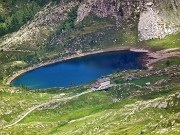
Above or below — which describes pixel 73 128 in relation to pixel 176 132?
below

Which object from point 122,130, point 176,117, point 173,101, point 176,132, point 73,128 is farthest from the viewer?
point 73,128

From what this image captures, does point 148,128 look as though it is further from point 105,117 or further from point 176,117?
point 105,117

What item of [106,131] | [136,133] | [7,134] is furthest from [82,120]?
[136,133]

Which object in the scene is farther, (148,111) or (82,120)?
(82,120)

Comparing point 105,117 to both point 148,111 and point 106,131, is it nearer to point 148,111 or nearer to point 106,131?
point 148,111

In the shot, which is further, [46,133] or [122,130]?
[46,133]

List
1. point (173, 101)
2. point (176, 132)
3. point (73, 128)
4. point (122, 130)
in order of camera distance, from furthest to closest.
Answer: point (73, 128) < point (173, 101) < point (122, 130) < point (176, 132)

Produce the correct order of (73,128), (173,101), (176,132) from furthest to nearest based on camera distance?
(73,128) → (173,101) → (176,132)

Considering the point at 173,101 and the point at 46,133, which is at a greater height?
the point at 173,101

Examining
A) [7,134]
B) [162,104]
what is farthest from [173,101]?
[7,134]
